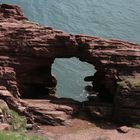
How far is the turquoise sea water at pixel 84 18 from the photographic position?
72.4 meters

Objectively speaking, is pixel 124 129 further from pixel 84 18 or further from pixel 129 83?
pixel 84 18

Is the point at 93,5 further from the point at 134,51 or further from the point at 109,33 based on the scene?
the point at 134,51

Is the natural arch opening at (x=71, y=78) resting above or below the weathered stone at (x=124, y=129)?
below

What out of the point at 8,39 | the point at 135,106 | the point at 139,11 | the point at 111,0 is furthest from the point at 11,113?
the point at 111,0

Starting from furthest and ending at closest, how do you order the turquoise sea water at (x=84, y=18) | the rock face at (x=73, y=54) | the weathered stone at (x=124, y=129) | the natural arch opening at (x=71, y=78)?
the turquoise sea water at (x=84, y=18) → the natural arch opening at (x=71, y=78) → the rock face at (x=73, y=54) → the weathered stone at (x=124, y=129)

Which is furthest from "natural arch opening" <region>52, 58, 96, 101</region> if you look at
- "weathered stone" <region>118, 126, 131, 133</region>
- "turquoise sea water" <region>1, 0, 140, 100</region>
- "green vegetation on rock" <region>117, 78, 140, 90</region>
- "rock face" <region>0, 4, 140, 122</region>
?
"weathered stone" <region>118, 126, 131, 133</region>

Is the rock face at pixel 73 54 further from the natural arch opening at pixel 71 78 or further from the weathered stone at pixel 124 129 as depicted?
the natural arch opening at pixel 71 78

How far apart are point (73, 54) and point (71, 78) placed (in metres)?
22.6

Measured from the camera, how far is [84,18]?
96.2 m

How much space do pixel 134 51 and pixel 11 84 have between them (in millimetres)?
10600

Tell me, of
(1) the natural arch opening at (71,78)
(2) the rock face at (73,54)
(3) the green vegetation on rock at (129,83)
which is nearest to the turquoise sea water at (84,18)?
(1) the natural arch opening at (71,78)

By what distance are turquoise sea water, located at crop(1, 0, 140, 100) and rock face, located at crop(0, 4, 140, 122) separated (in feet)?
76.1

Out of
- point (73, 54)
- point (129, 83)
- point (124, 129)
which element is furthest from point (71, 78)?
point (124, 129)

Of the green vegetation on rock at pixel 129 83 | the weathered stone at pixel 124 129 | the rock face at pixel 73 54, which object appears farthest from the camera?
the rock face at pixel 73 54
